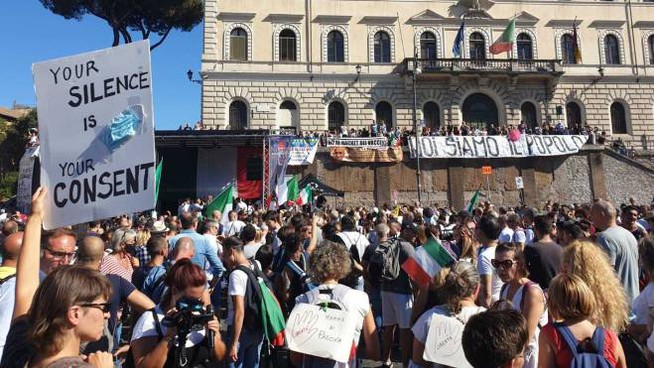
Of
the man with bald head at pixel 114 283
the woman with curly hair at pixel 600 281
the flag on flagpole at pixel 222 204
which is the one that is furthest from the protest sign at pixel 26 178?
the woman with curly hair at pixel 600 281

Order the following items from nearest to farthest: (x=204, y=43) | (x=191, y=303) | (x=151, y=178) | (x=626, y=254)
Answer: (x=191, y=303), (x=151, y=178), (x=626, y=254), (x=204, y=43)

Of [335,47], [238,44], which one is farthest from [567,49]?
[238,44]

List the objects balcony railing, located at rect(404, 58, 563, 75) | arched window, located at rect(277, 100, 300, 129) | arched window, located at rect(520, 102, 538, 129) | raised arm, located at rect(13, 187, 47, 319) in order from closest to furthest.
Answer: raised arm, located at rect(13, 187, 47, 319), balcony railing, located at rect(404, 58, 563, 75), arched window, located at rect(277, 100, 300, 129), arched window, located at rect(520, 102, 538, 129)

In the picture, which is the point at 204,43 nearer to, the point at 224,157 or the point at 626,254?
the point at 224,157

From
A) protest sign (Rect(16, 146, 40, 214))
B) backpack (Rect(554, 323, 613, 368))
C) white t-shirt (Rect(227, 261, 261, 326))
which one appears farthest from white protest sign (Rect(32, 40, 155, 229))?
protest sign (Rect(16, 146, 40, 214))

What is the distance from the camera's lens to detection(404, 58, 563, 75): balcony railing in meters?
28.0

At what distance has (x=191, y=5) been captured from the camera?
30516mm

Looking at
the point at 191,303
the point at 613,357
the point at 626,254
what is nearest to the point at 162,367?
the point at 191,303

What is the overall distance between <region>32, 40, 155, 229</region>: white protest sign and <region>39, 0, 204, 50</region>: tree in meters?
28.1

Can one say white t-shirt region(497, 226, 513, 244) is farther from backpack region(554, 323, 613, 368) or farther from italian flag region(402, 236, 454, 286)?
backpack region(554, 323, 613, 368)

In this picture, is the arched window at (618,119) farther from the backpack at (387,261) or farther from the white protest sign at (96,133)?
the white protest sign at (96,133)

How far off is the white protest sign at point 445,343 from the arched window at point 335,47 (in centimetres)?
2730

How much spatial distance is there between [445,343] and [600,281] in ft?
3.48

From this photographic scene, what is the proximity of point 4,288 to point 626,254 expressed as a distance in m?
5.32
